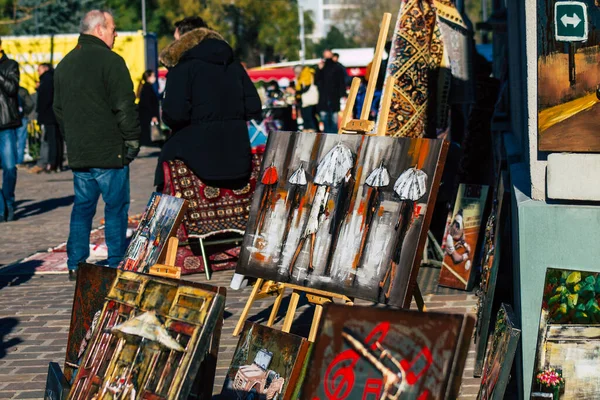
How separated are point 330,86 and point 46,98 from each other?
5665mm

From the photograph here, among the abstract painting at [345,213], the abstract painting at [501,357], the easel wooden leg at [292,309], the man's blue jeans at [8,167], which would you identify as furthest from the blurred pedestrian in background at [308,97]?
the abstract painting at [501,357]

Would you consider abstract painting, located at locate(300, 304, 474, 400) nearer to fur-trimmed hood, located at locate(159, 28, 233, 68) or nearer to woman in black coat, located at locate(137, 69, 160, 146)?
fur-trimmed hood, located at locate(159, 28, 233, 68)

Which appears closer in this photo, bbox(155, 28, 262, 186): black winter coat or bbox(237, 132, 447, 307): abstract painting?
bbox(237, 132, 447, 307): abstract painting

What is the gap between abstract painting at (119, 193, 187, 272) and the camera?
5949 mm

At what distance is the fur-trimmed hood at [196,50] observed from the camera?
873 cm

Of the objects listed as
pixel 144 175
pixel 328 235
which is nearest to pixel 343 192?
pixel 328 235

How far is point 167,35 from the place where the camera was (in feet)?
214

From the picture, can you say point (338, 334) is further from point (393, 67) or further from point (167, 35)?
point (167, 35)

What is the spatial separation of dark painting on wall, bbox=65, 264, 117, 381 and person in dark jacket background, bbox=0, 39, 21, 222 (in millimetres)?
8408

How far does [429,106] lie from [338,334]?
5.42 metres

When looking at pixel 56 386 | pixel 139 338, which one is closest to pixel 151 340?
pixel 139 338

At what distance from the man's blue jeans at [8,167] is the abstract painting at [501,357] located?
378 inches

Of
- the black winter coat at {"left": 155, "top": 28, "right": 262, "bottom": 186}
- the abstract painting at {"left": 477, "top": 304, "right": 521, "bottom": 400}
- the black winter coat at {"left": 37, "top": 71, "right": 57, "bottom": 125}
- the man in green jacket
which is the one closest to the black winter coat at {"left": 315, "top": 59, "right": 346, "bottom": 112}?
the black winter coat at {"left": 37, "top": 71, "right": 57, "bottom": 125}

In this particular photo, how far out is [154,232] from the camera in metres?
6.17
